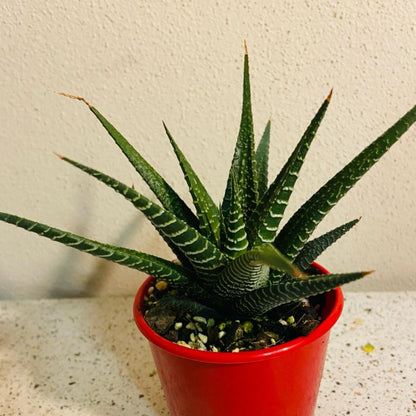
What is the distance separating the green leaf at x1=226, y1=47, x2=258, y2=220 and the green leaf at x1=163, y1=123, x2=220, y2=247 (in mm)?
35

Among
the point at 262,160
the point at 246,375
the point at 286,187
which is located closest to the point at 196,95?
the point at 262,160

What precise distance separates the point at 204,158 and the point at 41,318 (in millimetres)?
422

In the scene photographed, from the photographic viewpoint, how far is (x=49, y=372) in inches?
27.3

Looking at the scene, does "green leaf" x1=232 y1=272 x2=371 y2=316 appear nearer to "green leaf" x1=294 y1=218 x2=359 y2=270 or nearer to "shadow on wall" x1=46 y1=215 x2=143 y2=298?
"green leaf" x1=294 y1=218 x2=359 y2=270

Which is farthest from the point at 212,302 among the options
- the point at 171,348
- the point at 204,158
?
the point at 204,158

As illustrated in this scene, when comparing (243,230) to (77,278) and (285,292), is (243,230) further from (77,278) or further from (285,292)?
(77,278)

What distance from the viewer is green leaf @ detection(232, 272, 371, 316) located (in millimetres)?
352

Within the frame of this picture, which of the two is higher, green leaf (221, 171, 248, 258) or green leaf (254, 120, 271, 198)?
green leaf (254, 120, 271, 198)

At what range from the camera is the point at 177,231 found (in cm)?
41

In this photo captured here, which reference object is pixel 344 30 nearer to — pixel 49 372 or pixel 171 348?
pixel 171 348

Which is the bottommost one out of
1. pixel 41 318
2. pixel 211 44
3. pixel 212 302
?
pixel 41 318

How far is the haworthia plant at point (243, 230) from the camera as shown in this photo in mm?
383

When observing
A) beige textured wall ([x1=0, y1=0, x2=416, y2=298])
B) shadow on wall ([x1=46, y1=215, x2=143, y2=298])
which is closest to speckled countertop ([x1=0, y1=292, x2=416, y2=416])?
shadow on wall ([x1=46, y1=215, x2=143, y2=298])

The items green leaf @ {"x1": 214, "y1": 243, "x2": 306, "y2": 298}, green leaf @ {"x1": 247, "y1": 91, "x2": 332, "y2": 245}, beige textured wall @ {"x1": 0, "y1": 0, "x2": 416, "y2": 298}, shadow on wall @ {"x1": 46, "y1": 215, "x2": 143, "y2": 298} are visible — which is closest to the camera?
green leaf @ {"x1": 214, "y1": 243, "x2": 306, "y2": 298}
